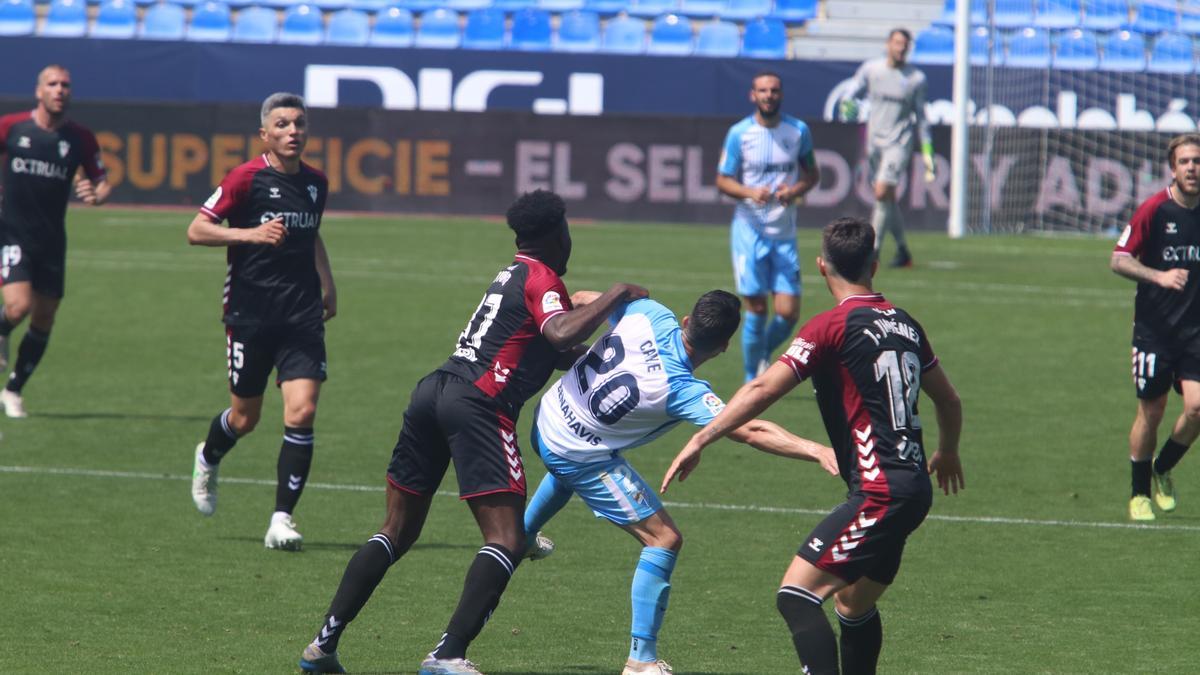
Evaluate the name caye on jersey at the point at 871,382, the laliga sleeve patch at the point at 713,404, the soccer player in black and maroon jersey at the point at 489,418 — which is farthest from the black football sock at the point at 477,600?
the name caye on jersey at the point at 871,382

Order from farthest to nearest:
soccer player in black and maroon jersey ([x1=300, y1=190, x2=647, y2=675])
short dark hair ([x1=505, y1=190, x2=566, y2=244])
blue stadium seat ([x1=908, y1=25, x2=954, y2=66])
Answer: blue stadium seat ([x1=908, y1=25, x2=954, y2=66]), short dark hair ([x1=505, y1=190, x2=566, y2=244]), soccer player in black and maroon jersey ([x1=300, y1=190, x2=647, y2=675])

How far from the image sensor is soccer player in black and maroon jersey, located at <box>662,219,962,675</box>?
5770 mm

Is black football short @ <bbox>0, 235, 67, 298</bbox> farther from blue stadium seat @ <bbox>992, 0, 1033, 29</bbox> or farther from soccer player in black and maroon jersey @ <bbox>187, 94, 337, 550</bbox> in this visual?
blue stadium seat @ <bbox>992, 0, 1033, 29</bbox>

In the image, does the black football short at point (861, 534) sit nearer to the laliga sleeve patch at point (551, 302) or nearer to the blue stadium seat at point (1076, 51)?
the laliga sleeve patch at point (551, 302)

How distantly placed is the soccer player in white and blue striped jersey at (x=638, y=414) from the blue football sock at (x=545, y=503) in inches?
17.1

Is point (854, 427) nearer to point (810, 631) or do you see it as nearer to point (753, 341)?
point (810, 631)

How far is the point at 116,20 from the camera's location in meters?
34.8

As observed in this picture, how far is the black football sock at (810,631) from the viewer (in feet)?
18.7

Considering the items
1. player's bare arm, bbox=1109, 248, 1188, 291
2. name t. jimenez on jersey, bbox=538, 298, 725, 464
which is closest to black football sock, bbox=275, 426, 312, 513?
name t. jimenez on jersey, bbox=538, 298, 725, 464

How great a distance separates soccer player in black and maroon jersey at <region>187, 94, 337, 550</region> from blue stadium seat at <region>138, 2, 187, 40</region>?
2678 centimetres

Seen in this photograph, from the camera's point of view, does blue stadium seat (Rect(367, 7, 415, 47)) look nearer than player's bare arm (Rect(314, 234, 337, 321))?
No

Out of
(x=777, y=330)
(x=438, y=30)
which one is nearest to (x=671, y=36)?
(x=438, y=30)

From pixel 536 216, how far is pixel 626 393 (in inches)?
29.1

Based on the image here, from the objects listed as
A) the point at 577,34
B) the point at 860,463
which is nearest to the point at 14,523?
the point at 860,463
